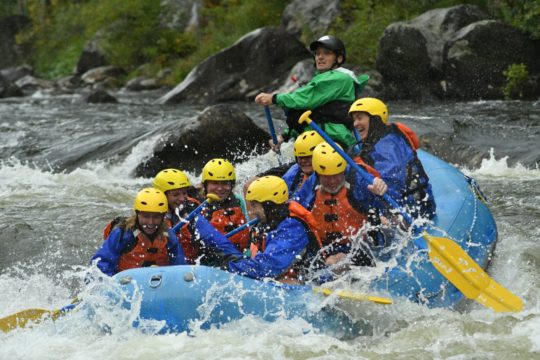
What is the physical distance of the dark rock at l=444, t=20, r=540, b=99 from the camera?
16.0 m

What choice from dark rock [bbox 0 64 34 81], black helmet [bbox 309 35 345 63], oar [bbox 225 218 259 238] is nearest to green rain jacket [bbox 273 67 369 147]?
black helmet [bbox 309 35 345 63]

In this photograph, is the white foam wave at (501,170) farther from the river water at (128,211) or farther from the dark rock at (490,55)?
the dark rock at (490,55)

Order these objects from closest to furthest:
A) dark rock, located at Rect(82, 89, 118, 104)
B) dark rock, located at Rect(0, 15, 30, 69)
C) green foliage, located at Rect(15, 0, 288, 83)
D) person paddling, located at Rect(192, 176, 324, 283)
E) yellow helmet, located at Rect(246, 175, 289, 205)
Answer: person paddling, located at Rect(192, 176, 324, 283)
yellow helmet, located at Rect(246, 175, 289, 205)
dark rock, located at Rect(82, 89, 118, 104)
green foliage, located at Rect(15, 0, 288, 83)
dark rock, located at Rect(0, 15, 30, 69)

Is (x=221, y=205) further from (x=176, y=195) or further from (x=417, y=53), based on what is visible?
(x=417, y=53)

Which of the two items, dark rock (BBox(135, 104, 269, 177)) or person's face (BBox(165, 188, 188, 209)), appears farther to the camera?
dark rock (BBox(135, 104, 269, 177))

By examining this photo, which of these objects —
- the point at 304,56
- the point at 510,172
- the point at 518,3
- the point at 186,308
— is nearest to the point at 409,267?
the point at 186,308

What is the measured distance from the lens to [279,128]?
45.7 ft

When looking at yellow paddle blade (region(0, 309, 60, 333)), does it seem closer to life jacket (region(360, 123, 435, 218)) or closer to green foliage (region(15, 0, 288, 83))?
life jacket (region(360, 123, 435, 218))

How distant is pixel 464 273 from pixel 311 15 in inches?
686

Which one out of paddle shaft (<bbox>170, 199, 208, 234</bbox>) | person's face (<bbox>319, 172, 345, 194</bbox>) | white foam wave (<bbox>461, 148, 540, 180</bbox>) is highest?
person's face (<bbox>319, 172, 345, 194</bbox>)

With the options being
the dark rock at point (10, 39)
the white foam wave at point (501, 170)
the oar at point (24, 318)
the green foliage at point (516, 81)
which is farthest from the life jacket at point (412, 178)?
the dark rock at point (10, 39)

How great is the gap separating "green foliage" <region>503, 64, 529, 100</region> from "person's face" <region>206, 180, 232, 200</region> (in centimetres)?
1029

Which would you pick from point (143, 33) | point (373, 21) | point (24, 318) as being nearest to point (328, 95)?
point (24, 318)

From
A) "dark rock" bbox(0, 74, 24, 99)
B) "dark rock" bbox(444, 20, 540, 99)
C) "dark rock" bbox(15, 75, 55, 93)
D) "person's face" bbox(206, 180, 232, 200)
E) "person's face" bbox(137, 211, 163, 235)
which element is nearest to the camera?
"person's face" bbox(137, 211, 163, 235)
